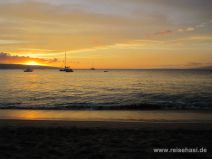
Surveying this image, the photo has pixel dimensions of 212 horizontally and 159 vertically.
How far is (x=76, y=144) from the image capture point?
30.8 ft

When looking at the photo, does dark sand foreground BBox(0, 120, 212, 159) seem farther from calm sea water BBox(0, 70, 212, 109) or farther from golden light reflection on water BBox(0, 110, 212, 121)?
calm sea water BBox(0, 70, 212, 109)

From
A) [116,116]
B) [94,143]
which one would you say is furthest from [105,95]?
[94,143]

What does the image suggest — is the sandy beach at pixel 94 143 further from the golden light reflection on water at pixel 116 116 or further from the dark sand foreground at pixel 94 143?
the golden light reflection on water at pixel 116 116

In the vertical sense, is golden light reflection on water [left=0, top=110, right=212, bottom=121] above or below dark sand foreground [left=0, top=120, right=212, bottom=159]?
below

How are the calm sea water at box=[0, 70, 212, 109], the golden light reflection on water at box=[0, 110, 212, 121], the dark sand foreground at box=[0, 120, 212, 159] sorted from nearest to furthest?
the dark sand foreground at box=[0, 120, 212, 159]
the golden light reflection on water at box=[0, 110, 212, 121]
the calm sea water at box=[0, 70, 212, 109]

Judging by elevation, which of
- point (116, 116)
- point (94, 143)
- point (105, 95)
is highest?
point (94, 143)

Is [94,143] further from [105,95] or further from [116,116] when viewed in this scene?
[105,95]

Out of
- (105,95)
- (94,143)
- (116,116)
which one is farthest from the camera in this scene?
(105,95)

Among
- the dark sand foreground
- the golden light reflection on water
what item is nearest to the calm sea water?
the golden light reflection on water

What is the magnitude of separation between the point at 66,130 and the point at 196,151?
5700mm

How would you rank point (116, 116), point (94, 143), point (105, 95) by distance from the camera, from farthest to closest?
point (105, 95) < point (116, 116) < point (94, 143)

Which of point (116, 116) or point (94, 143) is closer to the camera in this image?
point (94, 143)

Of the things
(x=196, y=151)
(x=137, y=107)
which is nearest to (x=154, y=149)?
(x=196, y=151)

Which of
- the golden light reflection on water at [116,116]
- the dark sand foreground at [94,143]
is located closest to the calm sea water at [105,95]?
the golden light reflection on water at [116,116]
